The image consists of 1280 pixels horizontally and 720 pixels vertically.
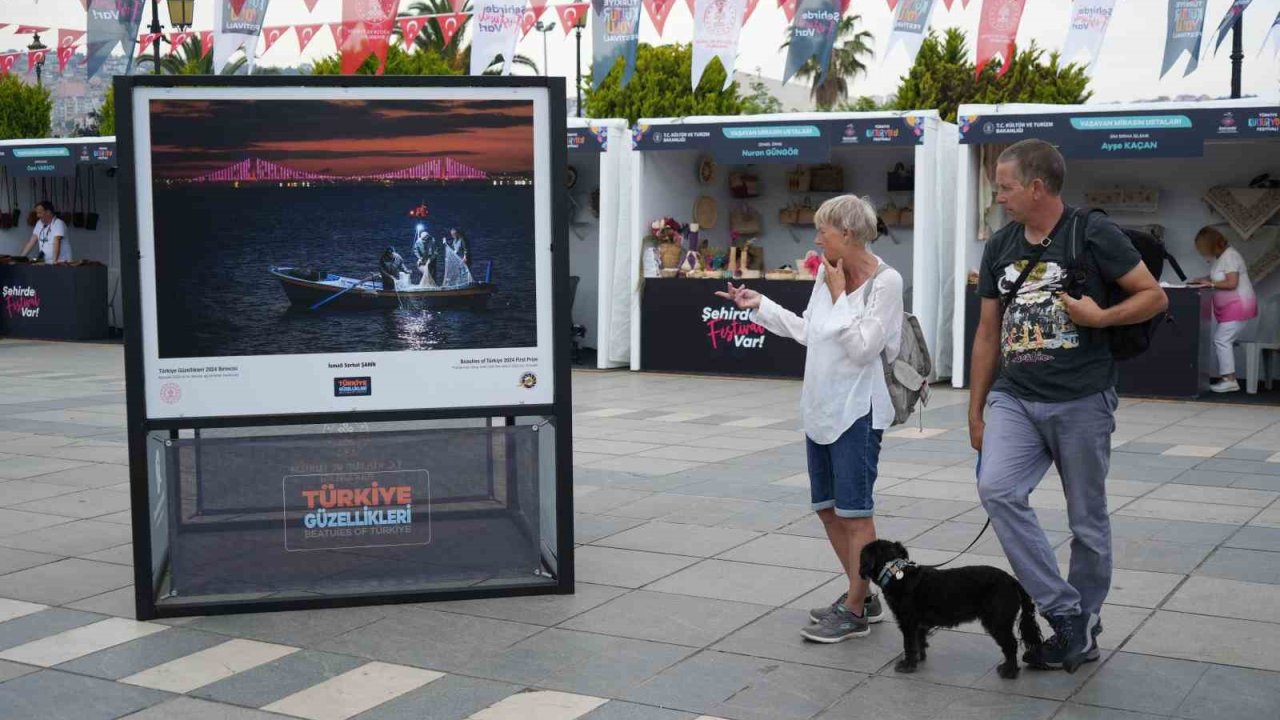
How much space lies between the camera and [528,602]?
5809mm

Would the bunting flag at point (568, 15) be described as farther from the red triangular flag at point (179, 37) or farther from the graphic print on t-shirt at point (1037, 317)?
the graphic print on t-shirt at point (1037, 317)

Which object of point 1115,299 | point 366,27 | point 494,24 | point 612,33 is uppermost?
point 366,27

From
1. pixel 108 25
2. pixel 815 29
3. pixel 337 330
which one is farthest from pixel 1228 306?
pixel 108 25

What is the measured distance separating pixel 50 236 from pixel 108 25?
335 cm

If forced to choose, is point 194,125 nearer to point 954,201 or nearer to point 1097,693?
point 1097,693

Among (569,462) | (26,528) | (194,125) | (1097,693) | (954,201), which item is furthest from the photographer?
(954,201)

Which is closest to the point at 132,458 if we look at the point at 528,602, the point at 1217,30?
the point at 528,602

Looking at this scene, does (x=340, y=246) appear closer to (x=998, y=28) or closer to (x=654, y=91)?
(x=998, y=28)

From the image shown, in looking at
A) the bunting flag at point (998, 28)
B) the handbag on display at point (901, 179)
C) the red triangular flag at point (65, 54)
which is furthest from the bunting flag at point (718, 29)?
the red triangular flag at point (65, 54)

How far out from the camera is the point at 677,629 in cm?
540

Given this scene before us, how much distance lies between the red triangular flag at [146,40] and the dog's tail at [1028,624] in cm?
1928

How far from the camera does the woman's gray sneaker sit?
5.26 meters

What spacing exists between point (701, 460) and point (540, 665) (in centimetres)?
493

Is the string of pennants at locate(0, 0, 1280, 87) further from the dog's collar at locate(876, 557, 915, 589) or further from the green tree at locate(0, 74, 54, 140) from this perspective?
the green tree at locate(0, 74, 54, 140)
